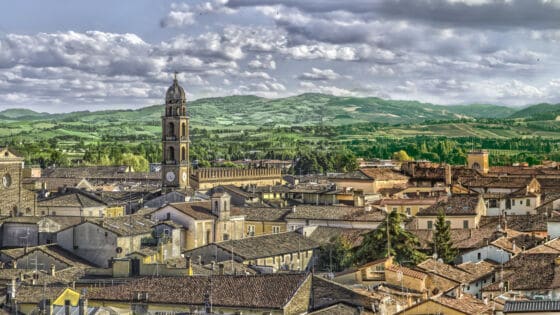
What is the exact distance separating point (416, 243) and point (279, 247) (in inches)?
336

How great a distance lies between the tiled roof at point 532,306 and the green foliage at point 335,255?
26.8 m

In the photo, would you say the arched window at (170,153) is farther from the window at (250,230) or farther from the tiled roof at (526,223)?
the tiled roof at (526,223)

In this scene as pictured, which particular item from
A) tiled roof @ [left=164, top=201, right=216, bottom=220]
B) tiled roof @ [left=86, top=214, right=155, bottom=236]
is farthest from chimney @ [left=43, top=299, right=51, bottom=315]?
tiled roof @ [left=164, top=201, right=216, bottom=220]

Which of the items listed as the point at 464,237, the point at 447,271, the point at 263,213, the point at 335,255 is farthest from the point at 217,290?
the point at 263,213

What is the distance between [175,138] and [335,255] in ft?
104

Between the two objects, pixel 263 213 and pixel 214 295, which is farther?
pixel 263 213

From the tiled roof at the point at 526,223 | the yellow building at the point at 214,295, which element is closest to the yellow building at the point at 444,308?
the yellow building at the point at 214,295

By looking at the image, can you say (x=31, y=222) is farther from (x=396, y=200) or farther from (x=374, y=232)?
(x=396, y=200)

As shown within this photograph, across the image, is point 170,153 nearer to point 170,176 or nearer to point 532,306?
point 170,176

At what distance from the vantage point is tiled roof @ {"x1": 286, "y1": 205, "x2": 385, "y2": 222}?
68.2 meters

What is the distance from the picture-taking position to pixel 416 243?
5503 cm

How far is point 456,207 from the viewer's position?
67438mm

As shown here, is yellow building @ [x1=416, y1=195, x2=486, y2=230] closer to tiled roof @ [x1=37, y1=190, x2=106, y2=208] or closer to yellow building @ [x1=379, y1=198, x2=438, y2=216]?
yellow building @ [x1=379, y1=198, x2=438, y2=216]

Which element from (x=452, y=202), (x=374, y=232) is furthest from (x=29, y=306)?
(x=452, y=202)
